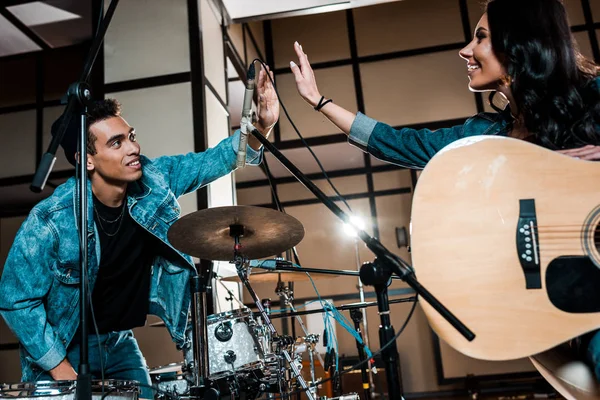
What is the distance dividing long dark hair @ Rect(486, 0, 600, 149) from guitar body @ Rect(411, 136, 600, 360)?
0.18 m

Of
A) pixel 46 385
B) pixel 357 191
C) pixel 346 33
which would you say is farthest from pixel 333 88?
pixel 46 385

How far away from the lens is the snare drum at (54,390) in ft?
4.53

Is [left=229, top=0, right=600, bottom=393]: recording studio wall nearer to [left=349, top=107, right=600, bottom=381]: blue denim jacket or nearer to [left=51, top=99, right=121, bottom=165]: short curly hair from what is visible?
[left=51, top=99, right=121, bottom=165]: short curly hair

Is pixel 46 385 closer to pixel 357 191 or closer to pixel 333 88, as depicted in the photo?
pixel 333 88

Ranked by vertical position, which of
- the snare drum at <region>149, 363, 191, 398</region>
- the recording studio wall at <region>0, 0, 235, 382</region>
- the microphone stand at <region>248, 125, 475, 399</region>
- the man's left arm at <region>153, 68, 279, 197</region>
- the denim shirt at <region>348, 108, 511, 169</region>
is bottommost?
the snare drum at <region>149, 363, 191, 398</region>

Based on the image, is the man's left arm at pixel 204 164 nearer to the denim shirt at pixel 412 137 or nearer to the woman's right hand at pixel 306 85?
the woman's right hand at pixel 306 85

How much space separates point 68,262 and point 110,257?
17cm

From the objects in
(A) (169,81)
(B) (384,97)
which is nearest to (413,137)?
(A) (169,81)

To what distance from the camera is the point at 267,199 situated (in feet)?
25.6

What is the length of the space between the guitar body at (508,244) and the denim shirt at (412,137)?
0.31 metres

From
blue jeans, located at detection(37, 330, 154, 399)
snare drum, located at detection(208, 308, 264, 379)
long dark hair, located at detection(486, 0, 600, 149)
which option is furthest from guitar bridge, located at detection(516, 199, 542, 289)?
snare drum, located at detection(208, 308, 264, 379)

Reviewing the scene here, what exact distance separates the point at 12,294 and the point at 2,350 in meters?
5.65

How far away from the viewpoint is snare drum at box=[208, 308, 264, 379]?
252cm

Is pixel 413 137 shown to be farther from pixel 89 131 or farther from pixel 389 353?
pixel 89 131
